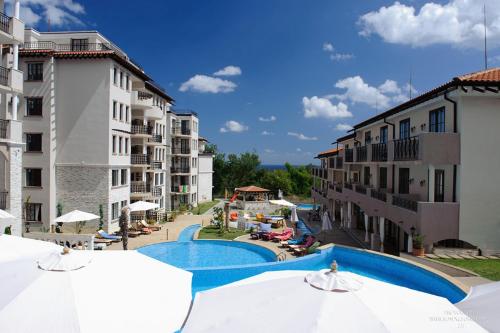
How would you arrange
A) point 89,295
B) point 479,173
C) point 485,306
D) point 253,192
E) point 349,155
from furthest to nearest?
1. point 253,192
2. point 349,155
3. point 479,173
4. point 89,295
5. point 485,306

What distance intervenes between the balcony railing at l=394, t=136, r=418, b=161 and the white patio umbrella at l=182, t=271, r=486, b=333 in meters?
13.3

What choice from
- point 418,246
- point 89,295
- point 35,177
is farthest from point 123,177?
point 89,295

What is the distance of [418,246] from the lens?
16.6 m

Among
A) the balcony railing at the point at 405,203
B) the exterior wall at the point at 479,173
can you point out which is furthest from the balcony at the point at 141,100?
the exterior wall at the point at 479,173

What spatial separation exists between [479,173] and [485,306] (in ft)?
44.1

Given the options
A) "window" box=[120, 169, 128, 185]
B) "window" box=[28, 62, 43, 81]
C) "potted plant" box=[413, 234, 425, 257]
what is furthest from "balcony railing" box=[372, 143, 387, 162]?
"window" box=[28, 62, 43, 81]

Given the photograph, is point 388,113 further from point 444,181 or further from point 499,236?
point 499,236

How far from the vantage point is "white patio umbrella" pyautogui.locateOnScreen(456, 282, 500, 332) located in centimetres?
491

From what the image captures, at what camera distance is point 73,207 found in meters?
26.4

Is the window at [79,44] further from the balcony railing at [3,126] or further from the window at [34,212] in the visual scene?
the window at [34,212]

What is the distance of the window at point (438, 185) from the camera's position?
17.8 meters

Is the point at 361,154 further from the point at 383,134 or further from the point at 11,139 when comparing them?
the point at 11,139

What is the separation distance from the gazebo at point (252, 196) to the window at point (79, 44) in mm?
24645

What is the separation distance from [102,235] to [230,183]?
45.1 meters
